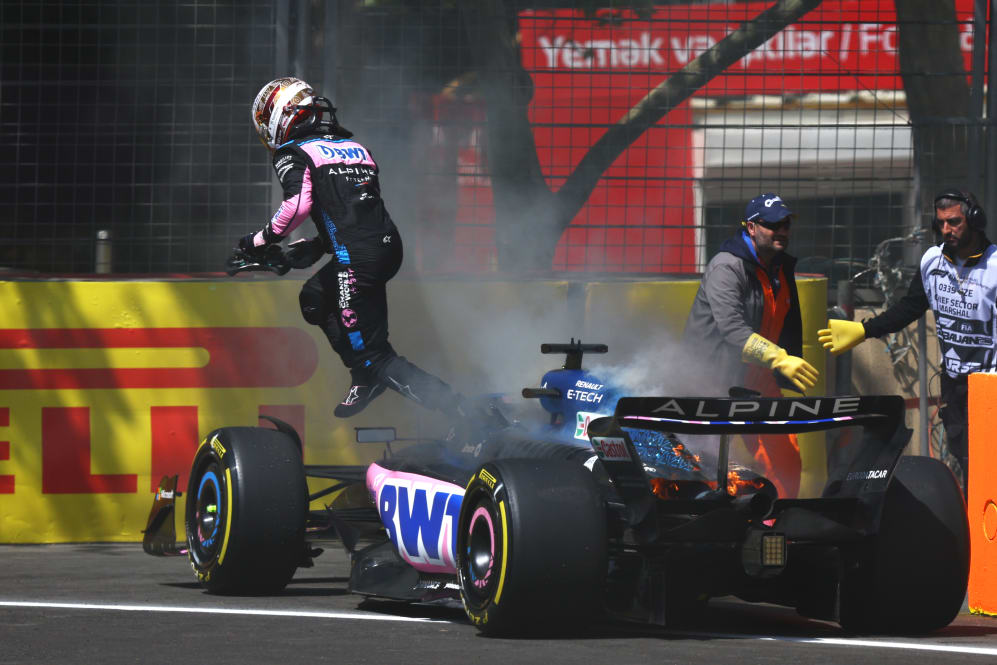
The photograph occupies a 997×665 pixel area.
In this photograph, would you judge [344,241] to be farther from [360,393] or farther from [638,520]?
[638,520]

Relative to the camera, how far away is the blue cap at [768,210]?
288 inches

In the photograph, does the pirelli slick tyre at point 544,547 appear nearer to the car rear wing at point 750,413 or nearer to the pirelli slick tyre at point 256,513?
the car rear wing at point 750,413

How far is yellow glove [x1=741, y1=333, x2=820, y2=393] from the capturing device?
685cm

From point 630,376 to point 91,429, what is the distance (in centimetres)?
334

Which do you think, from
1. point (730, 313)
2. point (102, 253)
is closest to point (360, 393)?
point (730, 313)

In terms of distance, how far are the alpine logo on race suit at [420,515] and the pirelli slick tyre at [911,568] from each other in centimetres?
129

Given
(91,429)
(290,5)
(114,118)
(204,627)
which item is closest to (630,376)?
(204,627)

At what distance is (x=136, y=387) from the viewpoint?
896 cm

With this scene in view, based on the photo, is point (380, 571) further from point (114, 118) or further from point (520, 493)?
point (114, 118)

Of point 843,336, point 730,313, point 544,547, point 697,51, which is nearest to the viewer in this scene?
point 544,547

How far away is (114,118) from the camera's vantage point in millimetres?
10375

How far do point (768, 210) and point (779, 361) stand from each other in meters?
0.73

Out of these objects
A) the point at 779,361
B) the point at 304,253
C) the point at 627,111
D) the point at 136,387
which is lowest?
the point at 136,387

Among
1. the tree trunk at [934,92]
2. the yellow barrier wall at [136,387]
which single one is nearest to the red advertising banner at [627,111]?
the tree trunk at [934,92]
